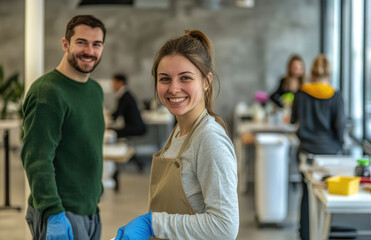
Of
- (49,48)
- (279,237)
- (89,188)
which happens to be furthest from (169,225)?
(49,48)

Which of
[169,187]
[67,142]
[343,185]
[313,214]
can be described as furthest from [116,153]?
[169,187]

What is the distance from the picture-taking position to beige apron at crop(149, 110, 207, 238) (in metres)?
1.63

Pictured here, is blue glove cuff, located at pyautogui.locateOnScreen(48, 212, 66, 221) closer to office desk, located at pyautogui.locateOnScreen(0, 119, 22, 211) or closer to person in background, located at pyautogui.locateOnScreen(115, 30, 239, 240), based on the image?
person in background, located at pyautogui.locateOnScreen(115, 30, 239, 240)

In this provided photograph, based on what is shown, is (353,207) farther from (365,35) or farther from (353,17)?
(353,17)

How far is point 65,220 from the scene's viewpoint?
224cm

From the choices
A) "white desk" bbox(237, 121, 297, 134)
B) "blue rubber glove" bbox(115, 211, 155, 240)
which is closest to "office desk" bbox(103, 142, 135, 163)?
"white desk" bbox(237, 121, 297, 134)

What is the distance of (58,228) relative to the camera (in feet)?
7.20

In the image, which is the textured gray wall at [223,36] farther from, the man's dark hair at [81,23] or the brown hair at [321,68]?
the man's dark hair at [81,23]

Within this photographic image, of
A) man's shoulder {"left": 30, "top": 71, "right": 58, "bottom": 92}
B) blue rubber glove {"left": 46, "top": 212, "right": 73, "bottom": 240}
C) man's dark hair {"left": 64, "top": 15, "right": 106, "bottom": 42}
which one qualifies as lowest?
blue rubber glove {"left": 46, "top": 212, "right": 73, "bottom": 240}

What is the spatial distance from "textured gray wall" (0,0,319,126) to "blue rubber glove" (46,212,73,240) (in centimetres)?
797

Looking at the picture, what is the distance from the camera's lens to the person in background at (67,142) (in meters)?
2.24

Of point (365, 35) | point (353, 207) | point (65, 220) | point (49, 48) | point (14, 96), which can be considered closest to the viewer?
point (65, 220)

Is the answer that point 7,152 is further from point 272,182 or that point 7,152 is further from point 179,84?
point 179,84

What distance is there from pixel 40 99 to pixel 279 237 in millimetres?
3281
